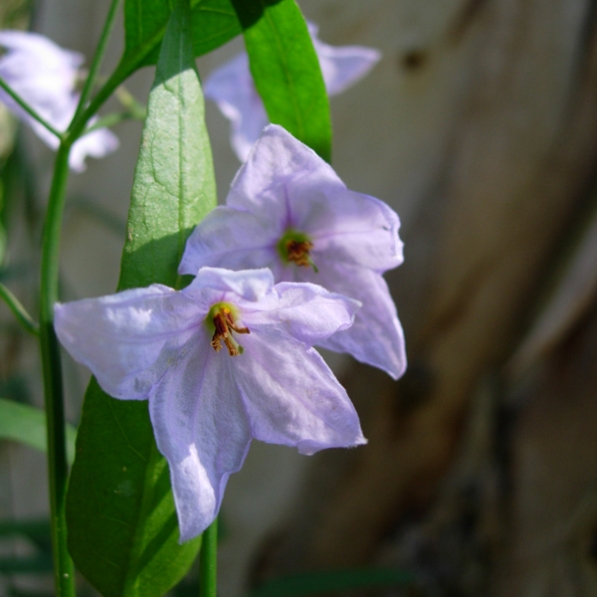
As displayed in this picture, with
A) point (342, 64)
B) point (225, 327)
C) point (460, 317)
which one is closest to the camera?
point (225, 327)

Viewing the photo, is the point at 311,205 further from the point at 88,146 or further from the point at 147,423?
the point at 88,146

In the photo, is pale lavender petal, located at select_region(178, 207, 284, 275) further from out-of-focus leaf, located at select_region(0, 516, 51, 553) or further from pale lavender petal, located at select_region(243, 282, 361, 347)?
out-of-focus leaf, located at select_region(0, 516, 51, 553)

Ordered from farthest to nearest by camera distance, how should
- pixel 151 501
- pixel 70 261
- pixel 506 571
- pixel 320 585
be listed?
pixel 70 261 < pixel 506 571 < pixel 320 585 < pixel 151 501

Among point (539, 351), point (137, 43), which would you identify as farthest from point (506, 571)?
point (137, 43)

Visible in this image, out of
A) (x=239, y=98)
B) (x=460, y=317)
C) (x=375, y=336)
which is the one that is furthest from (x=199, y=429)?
(x=460, y=317)

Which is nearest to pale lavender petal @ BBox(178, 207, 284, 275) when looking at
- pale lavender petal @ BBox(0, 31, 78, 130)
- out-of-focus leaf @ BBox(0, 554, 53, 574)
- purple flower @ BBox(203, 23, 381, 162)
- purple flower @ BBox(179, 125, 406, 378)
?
purple flower @ BBox(179, 125, 406, 378)

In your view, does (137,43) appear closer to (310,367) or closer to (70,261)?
(310,367)
